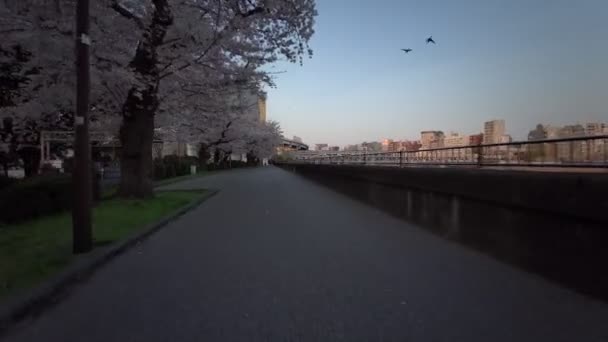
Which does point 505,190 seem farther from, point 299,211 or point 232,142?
point 232,142

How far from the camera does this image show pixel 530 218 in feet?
19.9

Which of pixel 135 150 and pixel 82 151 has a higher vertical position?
pixel 135 150

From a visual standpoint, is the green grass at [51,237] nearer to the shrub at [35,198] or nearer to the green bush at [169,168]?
the shrub at [35,198]

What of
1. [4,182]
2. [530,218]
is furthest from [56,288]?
[4,182]

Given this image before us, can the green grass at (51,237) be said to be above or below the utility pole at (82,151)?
below

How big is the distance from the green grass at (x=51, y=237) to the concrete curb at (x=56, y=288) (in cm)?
19

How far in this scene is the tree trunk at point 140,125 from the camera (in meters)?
15.0

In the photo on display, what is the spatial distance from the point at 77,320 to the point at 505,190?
5695 millimetres

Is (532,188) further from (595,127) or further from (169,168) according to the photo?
(169,168)

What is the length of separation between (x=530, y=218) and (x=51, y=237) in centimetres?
786

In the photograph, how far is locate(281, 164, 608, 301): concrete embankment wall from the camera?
509 cm

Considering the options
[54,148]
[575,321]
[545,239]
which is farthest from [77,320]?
[54,148]

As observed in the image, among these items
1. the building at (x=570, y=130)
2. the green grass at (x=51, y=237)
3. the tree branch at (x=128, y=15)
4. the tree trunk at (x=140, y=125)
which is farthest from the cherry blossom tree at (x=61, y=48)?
the building at (x=570, y=130)

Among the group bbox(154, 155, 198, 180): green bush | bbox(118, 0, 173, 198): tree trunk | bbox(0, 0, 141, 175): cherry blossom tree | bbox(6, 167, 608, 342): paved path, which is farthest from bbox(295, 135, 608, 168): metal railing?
bbox(154, 155, 198, 180): green bush
